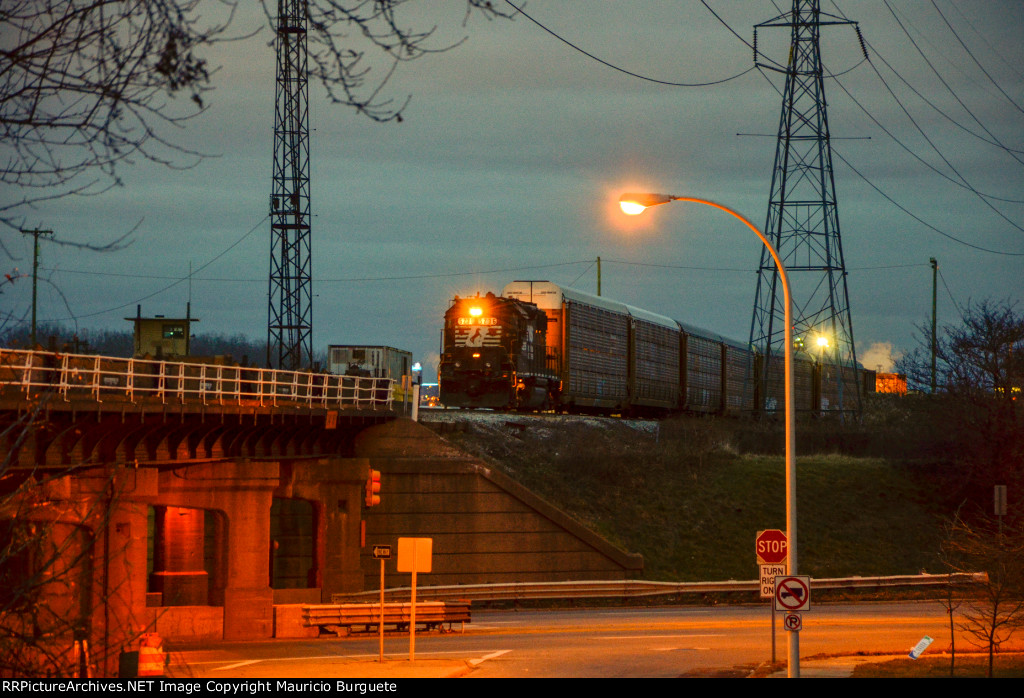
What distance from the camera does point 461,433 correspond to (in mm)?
44125

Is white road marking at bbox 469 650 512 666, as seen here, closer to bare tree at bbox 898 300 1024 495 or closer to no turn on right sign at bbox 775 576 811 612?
no turn on right sign at bbox 775 576 811 612

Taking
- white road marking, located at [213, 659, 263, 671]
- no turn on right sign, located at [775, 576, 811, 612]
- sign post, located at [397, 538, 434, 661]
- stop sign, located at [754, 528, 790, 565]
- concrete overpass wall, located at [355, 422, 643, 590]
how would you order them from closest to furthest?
no turn on right sign, located at [775, 576, 811, 612], stop sign, located at [754, 528, 790, 565], white road marking, located at [213, 659, 263, 671], sign post, located at [397, 538, 434, 661], concrete overpass wall, located at [355, 422, 643, 590]

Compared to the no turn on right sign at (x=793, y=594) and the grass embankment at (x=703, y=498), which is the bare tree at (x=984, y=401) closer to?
the grass embankment at (x=703, y=498)

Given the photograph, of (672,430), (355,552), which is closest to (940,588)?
(672,430)

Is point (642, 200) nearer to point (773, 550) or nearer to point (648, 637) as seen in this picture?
point (773, 550)

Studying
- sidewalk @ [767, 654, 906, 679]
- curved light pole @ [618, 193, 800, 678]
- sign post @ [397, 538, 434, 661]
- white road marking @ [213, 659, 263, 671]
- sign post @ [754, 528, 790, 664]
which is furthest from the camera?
sign post @ [397, 538, 434, 661]

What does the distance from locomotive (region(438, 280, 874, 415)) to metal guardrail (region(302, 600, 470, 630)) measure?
43.1 ft

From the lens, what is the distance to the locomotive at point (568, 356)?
44.6m

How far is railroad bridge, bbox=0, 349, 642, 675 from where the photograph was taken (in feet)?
94.3

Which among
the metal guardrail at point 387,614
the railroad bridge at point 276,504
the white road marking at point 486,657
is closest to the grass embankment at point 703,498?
the railroad bridge at point 276,504

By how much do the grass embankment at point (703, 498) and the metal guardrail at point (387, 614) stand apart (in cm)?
1033

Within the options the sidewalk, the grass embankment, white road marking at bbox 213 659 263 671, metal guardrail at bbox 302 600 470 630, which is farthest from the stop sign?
the grass embankment
